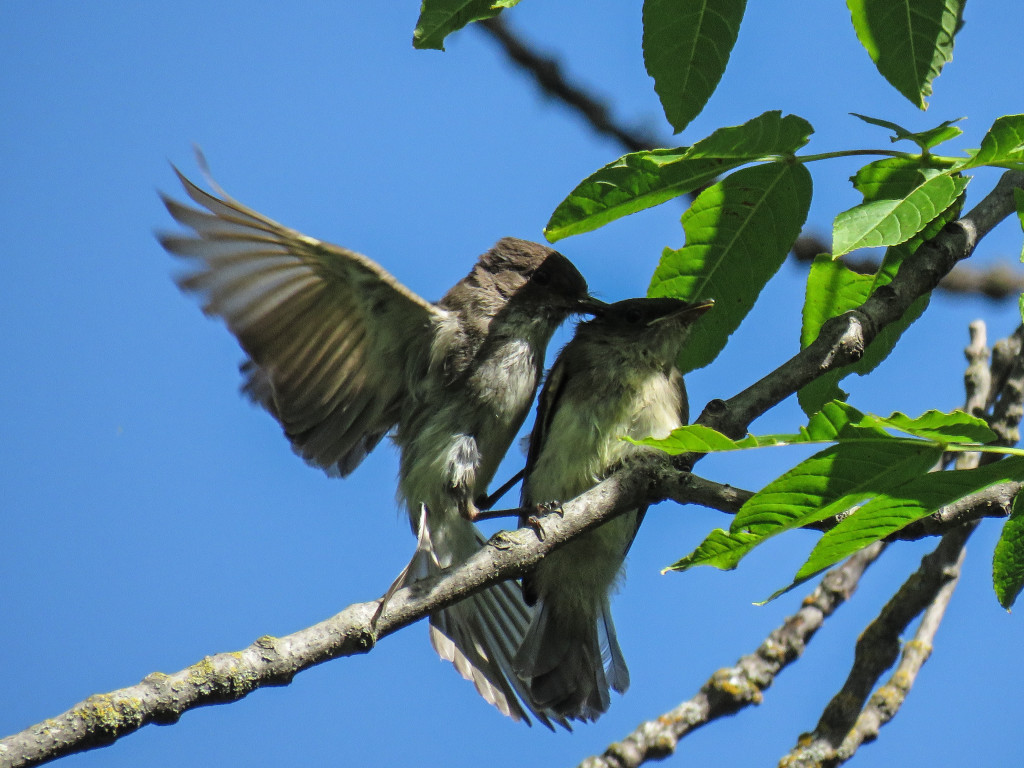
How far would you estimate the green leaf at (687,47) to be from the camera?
8.71 ft

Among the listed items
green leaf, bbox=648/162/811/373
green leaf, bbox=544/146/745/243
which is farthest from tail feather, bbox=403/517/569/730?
green leaf, bbox=544/146/745/243

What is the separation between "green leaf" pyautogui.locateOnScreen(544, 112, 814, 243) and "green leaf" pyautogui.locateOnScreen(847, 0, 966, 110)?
0.26 metres

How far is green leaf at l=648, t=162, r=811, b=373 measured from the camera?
2998 millimetres

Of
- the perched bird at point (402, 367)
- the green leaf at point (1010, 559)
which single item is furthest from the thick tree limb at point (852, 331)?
the perched bird at point (402, 367)

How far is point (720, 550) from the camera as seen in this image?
216cm

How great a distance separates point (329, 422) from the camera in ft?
16.0

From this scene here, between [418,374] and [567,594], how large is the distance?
131cm

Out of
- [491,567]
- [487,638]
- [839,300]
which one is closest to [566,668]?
[487,638]

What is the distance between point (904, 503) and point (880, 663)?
89.5 inches

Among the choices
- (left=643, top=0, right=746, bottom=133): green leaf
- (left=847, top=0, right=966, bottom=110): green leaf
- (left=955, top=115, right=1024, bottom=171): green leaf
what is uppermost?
(left=643, top=0, right=746, bottom=133): green leaf

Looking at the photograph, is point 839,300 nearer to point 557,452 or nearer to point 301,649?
A: point 557,452

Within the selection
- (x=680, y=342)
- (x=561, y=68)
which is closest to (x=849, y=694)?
(x=680, y=342)

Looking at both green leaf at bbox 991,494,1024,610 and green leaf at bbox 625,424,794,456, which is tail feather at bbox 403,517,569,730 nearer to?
green leaf at bbox 625,424,794,456

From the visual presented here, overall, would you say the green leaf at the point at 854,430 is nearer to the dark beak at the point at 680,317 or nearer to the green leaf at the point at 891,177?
the green leaf at the point at 891,177
